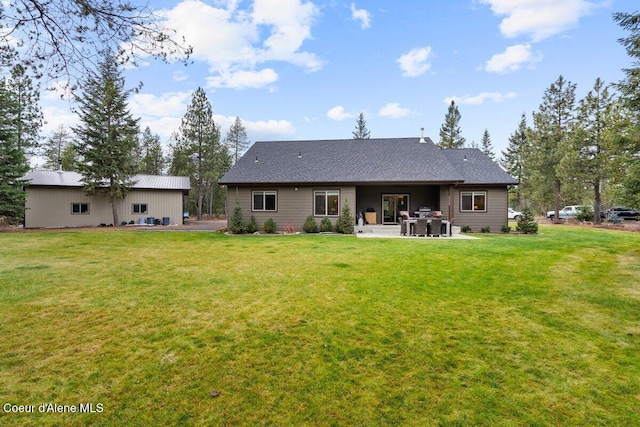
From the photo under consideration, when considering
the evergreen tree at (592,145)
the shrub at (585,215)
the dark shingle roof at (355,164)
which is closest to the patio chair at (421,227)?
the dark shingle roof at (355,164)

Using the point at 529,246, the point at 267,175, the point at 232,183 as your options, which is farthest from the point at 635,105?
the point at 232,183

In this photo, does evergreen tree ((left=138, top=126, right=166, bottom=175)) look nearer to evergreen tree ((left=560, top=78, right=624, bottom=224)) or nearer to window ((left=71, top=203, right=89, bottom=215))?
window ((left=71, top=203, right=89, bottom=215))

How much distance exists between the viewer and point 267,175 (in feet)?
51.6

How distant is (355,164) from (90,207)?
1829cm

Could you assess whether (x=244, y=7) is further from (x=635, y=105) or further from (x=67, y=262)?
(x=635, y=105)

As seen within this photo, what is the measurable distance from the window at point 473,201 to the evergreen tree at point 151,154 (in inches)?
1322

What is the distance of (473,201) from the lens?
15.2 metres

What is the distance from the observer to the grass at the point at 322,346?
222cm

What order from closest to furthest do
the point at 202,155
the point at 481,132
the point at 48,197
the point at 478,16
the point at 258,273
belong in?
the point at 258,273, the point at 478,16, the point at 48,197, the point at 202,155, the point at 481,132

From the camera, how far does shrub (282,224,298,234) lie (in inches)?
581

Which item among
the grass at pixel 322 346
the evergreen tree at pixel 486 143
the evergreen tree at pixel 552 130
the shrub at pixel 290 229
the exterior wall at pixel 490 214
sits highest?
the evergreen tree at pixel 486 143

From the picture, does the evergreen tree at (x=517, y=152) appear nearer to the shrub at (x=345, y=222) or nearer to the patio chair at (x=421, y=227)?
the patio chair at (x=421, y=227)

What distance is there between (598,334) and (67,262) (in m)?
9.74

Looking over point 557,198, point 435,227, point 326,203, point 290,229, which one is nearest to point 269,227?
point 290,229
